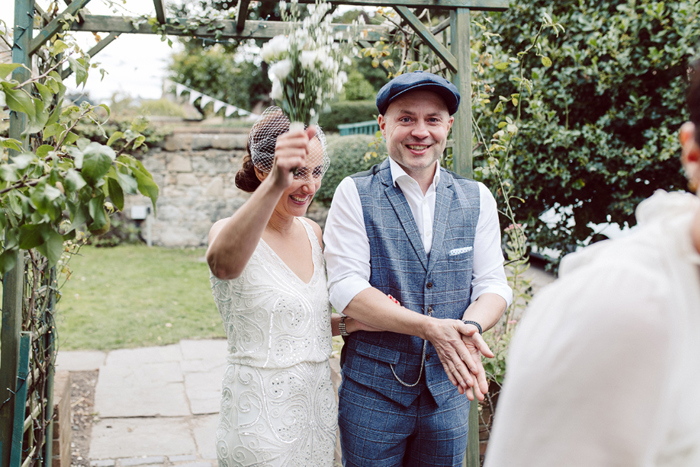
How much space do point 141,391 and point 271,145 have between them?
11.0 feet

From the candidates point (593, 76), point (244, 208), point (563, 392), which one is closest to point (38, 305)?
point (244, 208)

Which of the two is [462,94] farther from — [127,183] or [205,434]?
[205,434]

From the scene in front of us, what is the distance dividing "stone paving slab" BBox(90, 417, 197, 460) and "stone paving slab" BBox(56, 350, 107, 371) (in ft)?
3.49

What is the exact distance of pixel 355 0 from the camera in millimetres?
2576

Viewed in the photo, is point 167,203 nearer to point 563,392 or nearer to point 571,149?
point 571,149

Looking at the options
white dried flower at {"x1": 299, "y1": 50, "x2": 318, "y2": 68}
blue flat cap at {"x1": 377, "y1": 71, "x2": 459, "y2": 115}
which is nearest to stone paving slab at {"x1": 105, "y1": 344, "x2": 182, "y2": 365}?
blue flat cap at {"x1": 377, "y1": 71, "x2": 459, "y2": 115}

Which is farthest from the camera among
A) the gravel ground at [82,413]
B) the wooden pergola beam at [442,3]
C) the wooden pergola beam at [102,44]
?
the gravel ground at [82,413]

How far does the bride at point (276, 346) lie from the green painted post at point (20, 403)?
3.45 ft

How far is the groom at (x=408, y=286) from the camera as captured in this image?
195cm

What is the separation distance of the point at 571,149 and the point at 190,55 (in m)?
17.1

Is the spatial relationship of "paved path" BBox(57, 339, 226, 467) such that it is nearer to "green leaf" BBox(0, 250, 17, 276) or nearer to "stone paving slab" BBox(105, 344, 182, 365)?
"stone paving slab" BBox(105, 344, 182, 365)

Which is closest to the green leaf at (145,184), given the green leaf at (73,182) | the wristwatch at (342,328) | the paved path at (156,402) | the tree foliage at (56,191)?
the tree foliage at (56,191)

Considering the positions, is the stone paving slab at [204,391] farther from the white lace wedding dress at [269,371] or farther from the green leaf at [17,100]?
the green leaf at [17,100]

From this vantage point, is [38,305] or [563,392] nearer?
[563,392]
